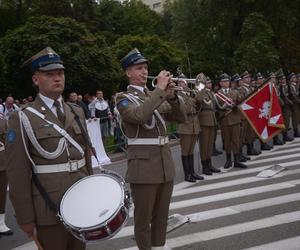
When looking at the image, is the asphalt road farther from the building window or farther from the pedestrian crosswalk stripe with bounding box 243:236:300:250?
the building window

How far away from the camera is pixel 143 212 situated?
448 centimetres

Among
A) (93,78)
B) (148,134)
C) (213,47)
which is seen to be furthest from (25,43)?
(148,134)

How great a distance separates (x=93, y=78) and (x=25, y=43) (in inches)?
143

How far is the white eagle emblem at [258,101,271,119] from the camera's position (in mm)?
10961

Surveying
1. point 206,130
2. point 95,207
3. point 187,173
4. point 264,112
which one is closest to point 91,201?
point 95,207

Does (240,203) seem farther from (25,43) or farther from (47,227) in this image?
(25,43)

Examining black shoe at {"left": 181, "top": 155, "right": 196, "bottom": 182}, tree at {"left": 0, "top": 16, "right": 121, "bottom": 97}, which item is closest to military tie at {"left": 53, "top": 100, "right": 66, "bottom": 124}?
black shoe at {"left": 181, "top": 155, "right": 196, "bottom": 182}

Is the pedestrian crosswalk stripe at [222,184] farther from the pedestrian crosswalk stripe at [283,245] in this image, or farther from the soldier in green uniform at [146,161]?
the soldier in green uniform at [146,161]

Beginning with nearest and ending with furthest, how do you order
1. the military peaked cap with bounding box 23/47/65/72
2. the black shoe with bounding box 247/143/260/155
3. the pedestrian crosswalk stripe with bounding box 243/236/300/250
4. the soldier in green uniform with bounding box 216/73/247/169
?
the military peaked cap with bounding box 23/47/65/72
the pedestrian crosswalk stripe with bounding box 243/236/300/250
the soldier in green uniform with bounding box 216/73/247/169
the black shoe with bounding box 247/143/260/155

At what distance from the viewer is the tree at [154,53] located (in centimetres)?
2572

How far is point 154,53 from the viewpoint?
26125mm

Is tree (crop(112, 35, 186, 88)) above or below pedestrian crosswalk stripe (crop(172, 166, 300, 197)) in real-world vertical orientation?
above

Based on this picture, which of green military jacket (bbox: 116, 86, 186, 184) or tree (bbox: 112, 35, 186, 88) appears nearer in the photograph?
green military jacket (bbox: 116, 86, 186, 184)

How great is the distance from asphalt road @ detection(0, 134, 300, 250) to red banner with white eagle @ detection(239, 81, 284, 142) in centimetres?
107
